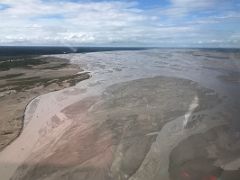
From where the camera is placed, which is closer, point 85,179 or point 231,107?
point 85,179

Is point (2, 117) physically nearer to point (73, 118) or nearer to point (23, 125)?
point (23, 125)

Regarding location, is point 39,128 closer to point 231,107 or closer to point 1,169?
point 1,169

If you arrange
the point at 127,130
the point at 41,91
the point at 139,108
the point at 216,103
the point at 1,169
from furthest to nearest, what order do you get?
the point at 41,91, the point at 216,103, the point at 139,108, the point at 127,130, the point at 1,169

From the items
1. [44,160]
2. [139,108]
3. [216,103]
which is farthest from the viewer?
[216,103]

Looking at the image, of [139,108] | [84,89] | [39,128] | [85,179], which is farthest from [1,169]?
[84,89]

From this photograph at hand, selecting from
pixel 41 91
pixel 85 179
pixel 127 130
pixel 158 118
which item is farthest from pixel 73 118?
pixel 41 91

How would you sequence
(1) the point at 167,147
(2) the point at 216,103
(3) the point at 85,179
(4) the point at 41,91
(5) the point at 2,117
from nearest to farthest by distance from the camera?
(3) the point at 85,179 → (1) the point at 167,147 → (5) the point at 2,117 → (2) the point at 216,103 → (4) the point at 41,91
